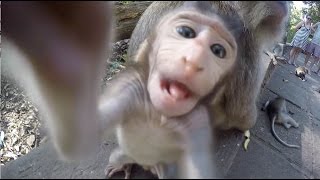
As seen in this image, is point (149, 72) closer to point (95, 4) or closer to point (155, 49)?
point (155, 49)

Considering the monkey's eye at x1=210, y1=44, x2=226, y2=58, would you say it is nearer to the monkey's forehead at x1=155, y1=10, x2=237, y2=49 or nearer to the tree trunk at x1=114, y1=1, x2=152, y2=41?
the monkey's forehead at x1=155, y1=10, x2=237, y2=49

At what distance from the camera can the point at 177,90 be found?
1.31 m

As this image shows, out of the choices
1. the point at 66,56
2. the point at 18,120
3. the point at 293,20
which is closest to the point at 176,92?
the point at 66,56

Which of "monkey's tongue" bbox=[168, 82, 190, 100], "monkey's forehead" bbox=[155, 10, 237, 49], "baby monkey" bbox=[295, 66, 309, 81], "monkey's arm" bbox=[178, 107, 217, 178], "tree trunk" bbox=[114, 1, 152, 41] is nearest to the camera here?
"monkey's arm" bbox=[178, 107, 217, 178]

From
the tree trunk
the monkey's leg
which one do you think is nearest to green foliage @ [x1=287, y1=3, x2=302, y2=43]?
the monkey's leg

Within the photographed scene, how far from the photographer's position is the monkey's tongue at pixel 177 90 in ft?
4.30

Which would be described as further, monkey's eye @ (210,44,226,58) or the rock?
the rock

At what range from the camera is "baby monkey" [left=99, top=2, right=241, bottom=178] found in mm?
1283

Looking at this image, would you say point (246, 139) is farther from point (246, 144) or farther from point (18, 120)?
point (18, 120)

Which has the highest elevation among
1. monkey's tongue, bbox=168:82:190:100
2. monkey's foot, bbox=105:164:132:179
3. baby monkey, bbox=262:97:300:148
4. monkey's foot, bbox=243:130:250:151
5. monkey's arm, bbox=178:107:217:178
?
monkey's tongue, bbox=168:82:190:100

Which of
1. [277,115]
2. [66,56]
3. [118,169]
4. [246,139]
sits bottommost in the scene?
[277,115]

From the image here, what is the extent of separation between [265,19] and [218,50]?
0.77 m

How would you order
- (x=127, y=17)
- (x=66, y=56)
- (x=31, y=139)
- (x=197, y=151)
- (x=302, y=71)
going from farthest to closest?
(x=127, y=17)
(x=31, y=139)
(x=302, y=71)
(x=197, y=151)
(x=66, y=56)

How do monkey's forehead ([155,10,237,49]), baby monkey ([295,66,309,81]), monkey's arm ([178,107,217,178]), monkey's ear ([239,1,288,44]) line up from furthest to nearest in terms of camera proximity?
baby monkey ([295,66,309,81])
monkey's ear ([239,1,288,44])
monkey's forehead ([155,10,237,49])
monkey's arm ([178,107,217,178])
